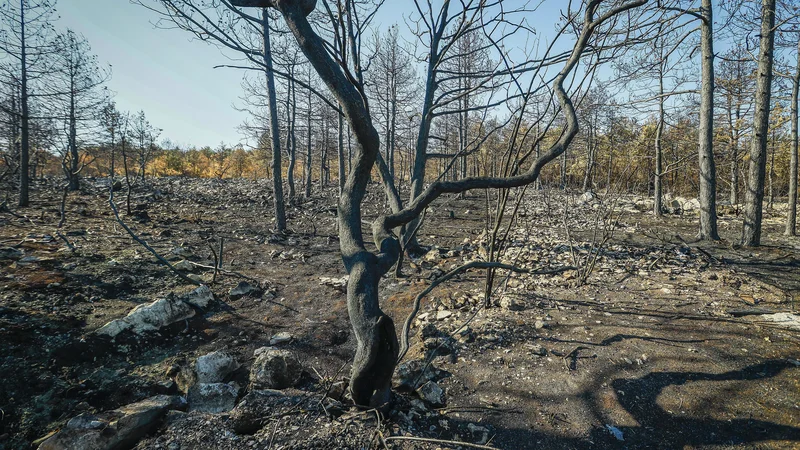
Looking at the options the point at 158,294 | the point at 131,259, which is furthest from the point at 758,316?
the point at 131,259

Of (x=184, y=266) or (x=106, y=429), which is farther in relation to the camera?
(x=184, y=266)

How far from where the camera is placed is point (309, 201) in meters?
14.1

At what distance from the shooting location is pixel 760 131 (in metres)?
6.02

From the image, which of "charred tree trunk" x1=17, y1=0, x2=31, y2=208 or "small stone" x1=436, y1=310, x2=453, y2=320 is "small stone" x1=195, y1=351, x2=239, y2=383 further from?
"charred tree trunk" x1=17, y1=0, x2=31, y2=208

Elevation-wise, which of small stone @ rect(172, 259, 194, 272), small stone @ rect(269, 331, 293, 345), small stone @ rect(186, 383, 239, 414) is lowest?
small stone @ rect(186, 383, 239, 414)

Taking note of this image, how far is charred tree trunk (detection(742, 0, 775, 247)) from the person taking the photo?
233 inches

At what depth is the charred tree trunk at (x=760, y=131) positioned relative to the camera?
5918 millimetres

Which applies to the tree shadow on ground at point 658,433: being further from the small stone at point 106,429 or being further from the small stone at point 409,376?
the small stone at point 106,429

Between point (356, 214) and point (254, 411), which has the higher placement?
point (356, 214)

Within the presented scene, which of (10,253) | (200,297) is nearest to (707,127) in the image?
(200,297)

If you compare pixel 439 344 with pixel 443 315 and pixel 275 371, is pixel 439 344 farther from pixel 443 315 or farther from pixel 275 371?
pixel 275 371

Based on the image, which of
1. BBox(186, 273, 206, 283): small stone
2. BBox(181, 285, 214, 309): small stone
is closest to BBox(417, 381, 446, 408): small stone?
BBox(181, 285, 214, 309): small stone

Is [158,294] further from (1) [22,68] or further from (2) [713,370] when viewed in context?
(1) [22,68]

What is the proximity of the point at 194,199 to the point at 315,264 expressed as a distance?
9778 millimetres
